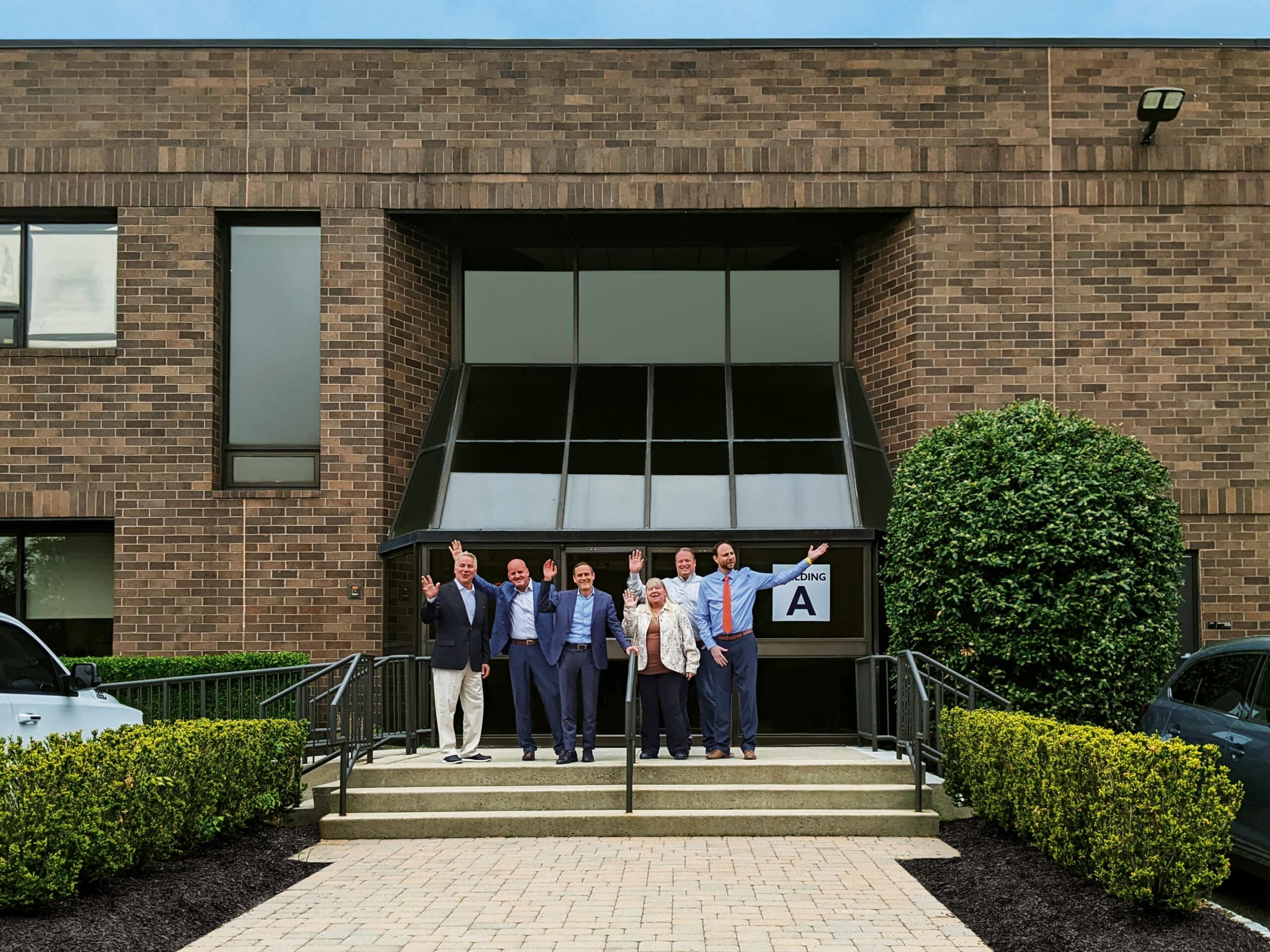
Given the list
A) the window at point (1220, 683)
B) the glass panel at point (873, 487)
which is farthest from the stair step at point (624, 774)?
the glass panel at point (873, 487)

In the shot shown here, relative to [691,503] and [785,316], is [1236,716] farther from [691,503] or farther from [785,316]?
[785,316]

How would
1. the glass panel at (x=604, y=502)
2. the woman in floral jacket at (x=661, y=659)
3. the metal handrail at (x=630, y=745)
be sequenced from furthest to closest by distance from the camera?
the glass panel at (x=604, y=502) → the woman in floral jacket at (x=661, y=659) → the metal handrail at (x=630, y=745)

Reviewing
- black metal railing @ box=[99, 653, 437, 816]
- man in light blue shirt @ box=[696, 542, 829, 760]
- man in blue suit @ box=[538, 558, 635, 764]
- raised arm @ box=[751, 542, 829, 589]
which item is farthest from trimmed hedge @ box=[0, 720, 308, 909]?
raised arm @ box=[751, 542, 829, 589]

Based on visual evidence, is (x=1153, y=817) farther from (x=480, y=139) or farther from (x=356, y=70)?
(x=356, y=70)

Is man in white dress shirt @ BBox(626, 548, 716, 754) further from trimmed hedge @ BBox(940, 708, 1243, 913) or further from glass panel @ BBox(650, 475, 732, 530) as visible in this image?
trimmed hedge @ BBox(940, 708, 1243, 913)

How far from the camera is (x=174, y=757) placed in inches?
341

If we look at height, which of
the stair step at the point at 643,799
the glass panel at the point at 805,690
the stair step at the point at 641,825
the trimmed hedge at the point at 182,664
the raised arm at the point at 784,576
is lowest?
the stair step at the point at 641,825

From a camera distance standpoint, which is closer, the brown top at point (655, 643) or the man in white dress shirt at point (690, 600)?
the brown top at point (655, 643)

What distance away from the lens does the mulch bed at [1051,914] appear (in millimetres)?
6984

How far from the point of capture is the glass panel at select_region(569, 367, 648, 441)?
15.7 meters

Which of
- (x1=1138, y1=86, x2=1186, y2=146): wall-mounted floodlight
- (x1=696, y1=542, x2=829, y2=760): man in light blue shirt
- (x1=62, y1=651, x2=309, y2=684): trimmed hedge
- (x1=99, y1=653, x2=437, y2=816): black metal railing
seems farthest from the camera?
(x1=1138, y1=86, x2=1186, y2=146): wall-mounted floodlight

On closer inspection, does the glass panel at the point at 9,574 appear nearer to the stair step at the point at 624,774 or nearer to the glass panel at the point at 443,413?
the glass panel at the point at 443,413

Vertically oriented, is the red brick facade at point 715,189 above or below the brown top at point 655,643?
above

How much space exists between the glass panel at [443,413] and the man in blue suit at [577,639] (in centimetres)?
427
